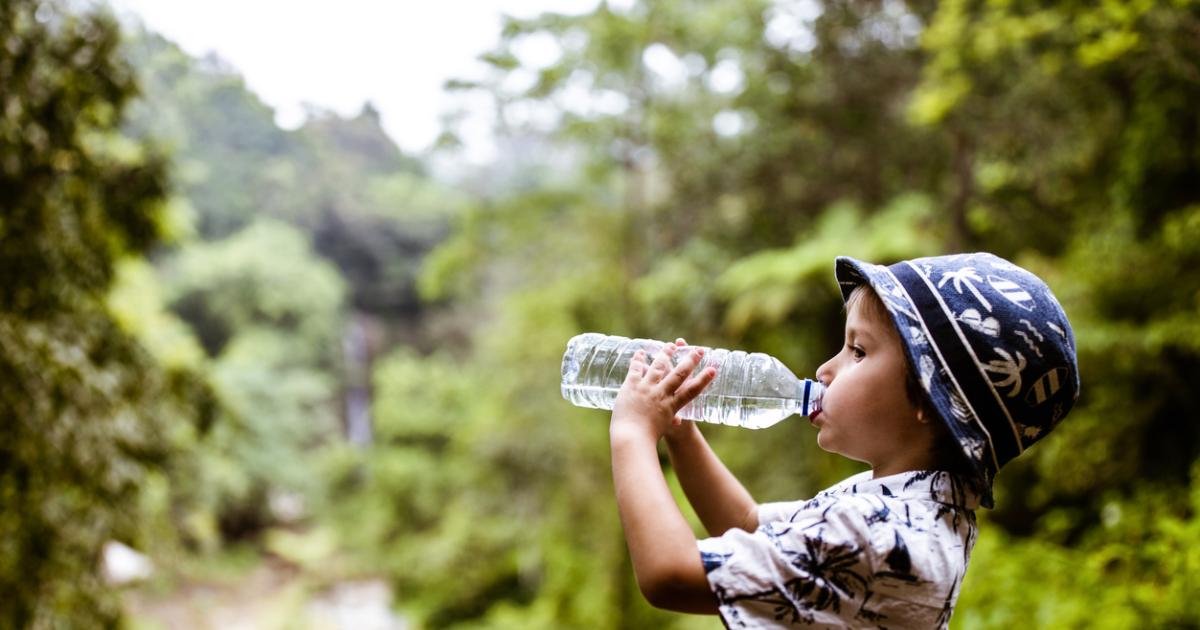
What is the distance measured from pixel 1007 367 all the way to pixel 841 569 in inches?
14.1

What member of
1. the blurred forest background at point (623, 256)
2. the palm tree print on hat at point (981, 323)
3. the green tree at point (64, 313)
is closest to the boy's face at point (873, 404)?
the palm tree print on hat at point (981, 323)

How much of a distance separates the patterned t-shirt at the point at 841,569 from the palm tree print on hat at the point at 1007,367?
0.21 meters

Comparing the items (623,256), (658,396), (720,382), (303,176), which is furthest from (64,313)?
(303,176)

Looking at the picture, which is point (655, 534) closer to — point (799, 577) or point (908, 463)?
point (799, 577)

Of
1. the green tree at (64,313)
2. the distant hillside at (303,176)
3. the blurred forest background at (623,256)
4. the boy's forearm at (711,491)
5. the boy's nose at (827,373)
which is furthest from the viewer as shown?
the distant hillside at (303,176)

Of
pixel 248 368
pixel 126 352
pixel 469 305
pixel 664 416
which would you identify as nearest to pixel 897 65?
pixel 126 352

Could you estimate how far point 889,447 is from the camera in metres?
1.21

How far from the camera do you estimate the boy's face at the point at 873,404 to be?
3.88 ft

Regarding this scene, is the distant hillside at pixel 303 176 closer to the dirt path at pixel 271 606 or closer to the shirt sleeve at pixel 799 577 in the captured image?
the shirt sleeve at pixel 799 577

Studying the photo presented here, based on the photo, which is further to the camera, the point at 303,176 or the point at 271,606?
the point at 303,176

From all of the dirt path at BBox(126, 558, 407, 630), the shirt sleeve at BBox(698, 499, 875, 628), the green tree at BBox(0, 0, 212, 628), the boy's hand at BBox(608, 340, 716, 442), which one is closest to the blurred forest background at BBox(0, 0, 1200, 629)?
the green tree at BBox(0, 0, 212, 628)

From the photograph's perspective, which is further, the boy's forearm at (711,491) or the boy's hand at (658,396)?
the boy's forearm at (711,491)

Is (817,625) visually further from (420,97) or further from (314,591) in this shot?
(314,591)

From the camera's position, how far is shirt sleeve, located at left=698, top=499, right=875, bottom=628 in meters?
1.04
